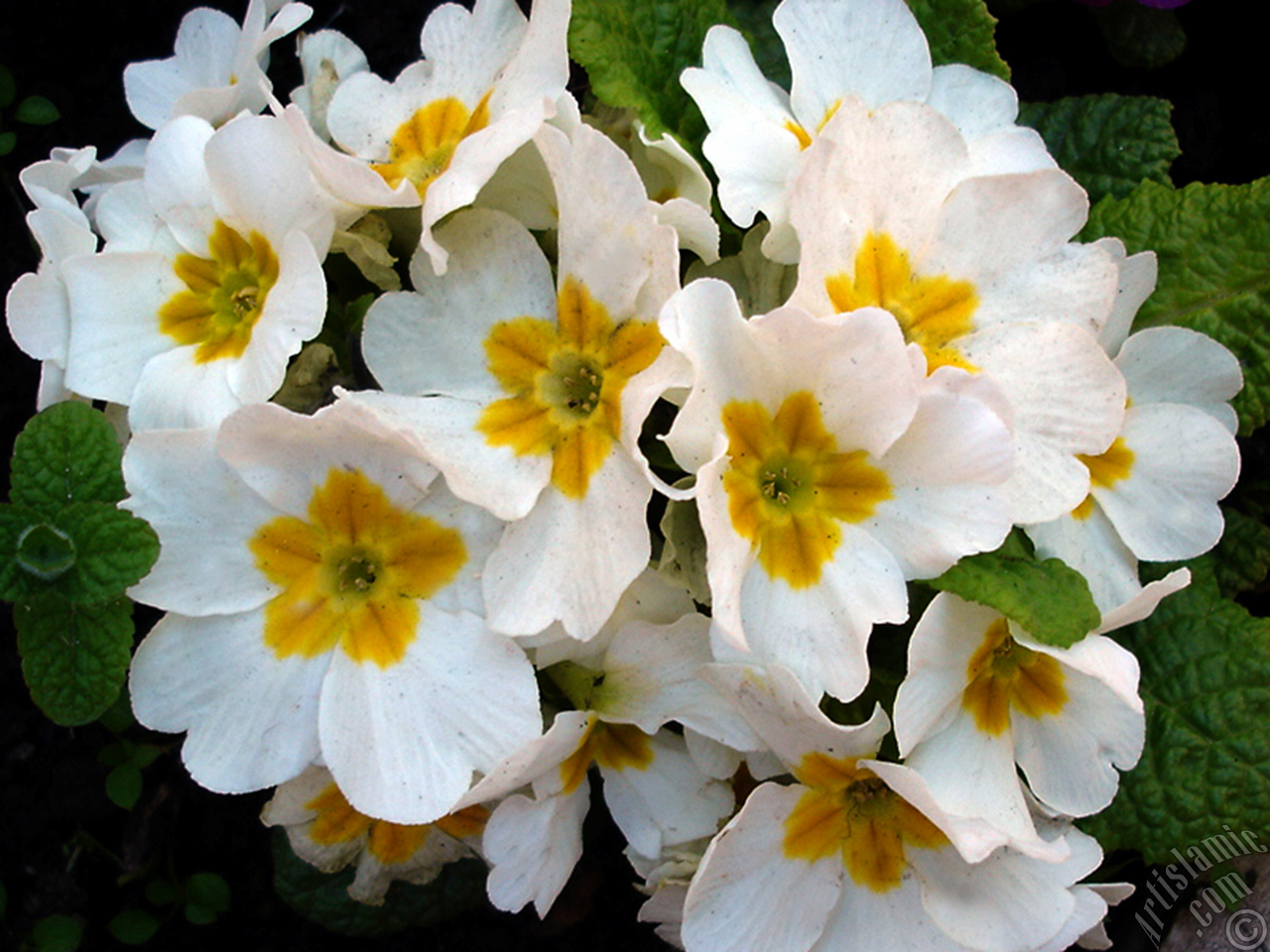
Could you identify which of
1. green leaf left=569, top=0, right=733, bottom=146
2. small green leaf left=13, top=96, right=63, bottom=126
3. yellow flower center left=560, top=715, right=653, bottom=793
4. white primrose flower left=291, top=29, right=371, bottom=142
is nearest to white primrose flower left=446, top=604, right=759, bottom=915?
yellow flower center left=560, top=715, right=653, bottom=793

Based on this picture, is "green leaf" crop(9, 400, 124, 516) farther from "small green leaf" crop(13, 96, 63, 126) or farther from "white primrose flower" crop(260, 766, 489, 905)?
"small green leaf" crop(13, 96, 63, 126)

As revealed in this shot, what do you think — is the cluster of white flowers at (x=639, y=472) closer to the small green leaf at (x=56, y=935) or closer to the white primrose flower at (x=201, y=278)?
the white primrose flower at (x=201, y=278)

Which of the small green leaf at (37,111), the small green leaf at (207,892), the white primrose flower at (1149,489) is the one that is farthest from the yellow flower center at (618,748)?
the small green leaf at (37,111)

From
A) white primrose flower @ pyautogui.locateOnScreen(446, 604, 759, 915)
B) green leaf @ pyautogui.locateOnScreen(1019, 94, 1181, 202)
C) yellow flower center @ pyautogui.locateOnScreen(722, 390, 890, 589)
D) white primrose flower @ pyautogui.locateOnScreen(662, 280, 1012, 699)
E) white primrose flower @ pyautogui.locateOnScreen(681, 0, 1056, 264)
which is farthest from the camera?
green leaf @ pyautogui.locateOnScreen(1019, 94, 1181, 202)

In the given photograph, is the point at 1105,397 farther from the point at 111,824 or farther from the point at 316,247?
the point at 111,824

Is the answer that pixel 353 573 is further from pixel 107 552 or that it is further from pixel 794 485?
pixel 794 485

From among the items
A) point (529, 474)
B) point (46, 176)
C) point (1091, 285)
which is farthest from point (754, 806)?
point (46, 176)
